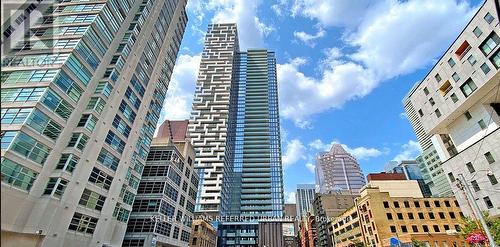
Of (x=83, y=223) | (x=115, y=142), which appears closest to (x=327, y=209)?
(x=115, y=142)

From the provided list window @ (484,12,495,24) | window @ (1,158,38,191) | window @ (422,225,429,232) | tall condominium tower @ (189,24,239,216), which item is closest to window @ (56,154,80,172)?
window @ (1,158,38,191)

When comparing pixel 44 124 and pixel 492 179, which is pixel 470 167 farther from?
pixel 44 124

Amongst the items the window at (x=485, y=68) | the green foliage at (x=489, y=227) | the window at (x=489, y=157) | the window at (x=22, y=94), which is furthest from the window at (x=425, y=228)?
the window at (x=22, y=94)

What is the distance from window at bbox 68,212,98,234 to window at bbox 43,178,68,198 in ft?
12.8

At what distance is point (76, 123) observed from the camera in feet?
110

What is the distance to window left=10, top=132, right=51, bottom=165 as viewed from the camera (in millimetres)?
26222

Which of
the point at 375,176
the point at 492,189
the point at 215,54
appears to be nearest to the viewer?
the point at 492,189

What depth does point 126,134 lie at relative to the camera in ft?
140

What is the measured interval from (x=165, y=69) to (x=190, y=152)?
1960 cm

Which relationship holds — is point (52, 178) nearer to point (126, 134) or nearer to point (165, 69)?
point (126, 134)

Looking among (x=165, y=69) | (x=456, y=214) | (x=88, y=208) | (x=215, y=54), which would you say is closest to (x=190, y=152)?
(x=165, y=69)

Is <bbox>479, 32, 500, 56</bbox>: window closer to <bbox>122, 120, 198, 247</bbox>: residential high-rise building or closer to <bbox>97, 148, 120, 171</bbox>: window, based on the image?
<bbox>97, 148, 120, 171</bbox>: window

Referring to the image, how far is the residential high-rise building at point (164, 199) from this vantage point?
45.3m

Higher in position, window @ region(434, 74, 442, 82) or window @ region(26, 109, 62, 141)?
window @ region(434, 74, 442, 82)
